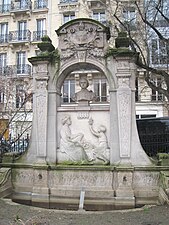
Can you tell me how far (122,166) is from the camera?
28.7 feet

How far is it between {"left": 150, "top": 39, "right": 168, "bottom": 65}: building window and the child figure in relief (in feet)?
30.6

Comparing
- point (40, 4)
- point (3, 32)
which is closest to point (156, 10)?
point (40, 4)

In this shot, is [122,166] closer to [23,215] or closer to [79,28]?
[23,215]

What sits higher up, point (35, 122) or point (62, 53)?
point (62, 53)

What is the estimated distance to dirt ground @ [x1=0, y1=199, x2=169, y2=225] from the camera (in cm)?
645

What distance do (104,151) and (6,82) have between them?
11042 mm

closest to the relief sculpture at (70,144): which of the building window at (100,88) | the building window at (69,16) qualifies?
the building window at (100,88)

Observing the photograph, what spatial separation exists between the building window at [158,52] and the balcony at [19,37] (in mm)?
20633

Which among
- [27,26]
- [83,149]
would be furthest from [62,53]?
[27,26]

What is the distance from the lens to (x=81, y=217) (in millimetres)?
6859

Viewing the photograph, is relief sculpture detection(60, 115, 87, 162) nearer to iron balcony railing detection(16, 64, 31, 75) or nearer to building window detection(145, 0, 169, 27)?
building window detection(145, 0, 169, 27)

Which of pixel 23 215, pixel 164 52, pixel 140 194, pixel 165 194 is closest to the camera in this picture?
pixel 23 215

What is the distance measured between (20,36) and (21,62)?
3310mm

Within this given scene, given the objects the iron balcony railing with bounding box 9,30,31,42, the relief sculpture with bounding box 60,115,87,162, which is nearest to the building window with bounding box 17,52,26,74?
the iron balcony railing with bounding box 9,30,31,42
